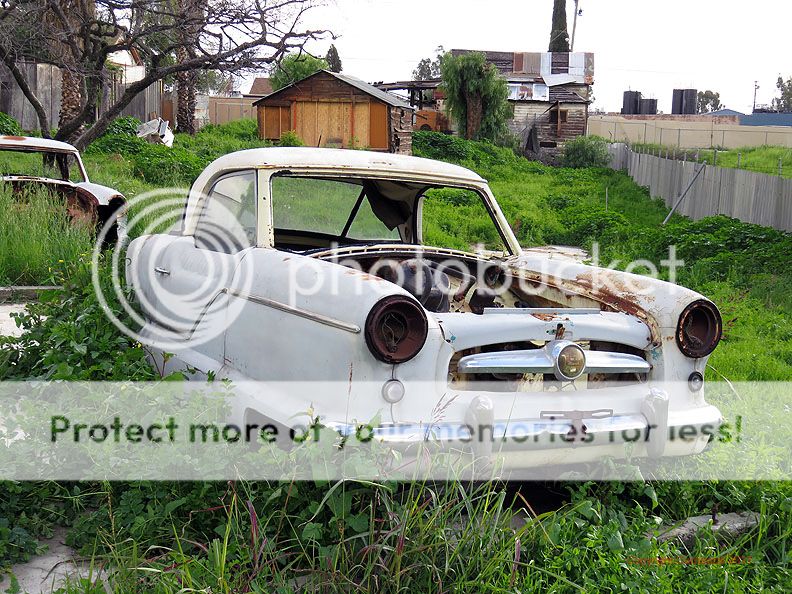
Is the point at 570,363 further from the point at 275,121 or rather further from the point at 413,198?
the point at 275,121

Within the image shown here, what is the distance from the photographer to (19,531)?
3215 mm

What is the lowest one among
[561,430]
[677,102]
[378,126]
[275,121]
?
[561,430]

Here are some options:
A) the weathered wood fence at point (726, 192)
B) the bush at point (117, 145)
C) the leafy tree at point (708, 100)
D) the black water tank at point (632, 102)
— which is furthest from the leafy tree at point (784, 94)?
the bush at point (117, 145)

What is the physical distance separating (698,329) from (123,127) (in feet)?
71.4

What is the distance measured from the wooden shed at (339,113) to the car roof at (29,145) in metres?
21.3

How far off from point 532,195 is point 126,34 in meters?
11.1

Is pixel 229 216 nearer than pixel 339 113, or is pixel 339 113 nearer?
pixel 229 216

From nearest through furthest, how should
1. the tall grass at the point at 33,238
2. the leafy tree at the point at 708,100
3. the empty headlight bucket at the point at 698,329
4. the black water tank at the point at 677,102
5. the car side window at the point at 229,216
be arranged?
the empty headlight bucket at the point at 698,329, the car side window at the point at 229,216, the tall grass at the point at 33,238, the black water tank at the point at 677,102, the leafy tree at the point at 708,100

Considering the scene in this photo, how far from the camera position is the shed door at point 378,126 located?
102 feet

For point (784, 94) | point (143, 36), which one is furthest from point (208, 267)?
point (784, 94)

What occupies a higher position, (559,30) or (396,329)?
(559,30)

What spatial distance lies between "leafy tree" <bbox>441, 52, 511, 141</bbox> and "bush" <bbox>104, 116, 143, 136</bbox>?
17.9 metres

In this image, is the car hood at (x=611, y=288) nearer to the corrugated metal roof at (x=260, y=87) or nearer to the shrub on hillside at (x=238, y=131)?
the shrub on hillside at (x=238, y=131)

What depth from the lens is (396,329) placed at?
3408mm
